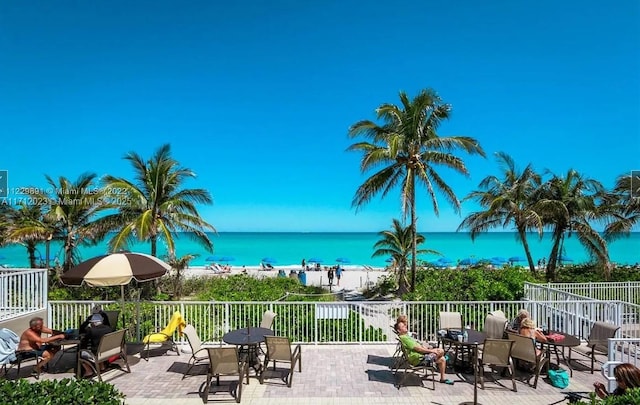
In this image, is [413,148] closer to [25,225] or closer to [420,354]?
[420,354]

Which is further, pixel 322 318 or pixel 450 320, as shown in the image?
pixel 322 318

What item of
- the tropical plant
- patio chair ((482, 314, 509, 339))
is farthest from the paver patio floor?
the tropical plant

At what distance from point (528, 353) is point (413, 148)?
1012 cm

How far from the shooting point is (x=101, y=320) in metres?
7.63

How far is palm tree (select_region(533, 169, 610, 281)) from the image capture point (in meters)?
19.4

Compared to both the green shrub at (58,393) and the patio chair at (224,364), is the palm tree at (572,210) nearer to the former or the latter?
the patio chair at (224,364)

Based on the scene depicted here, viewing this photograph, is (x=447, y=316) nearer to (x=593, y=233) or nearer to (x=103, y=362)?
(x=103, y=362)

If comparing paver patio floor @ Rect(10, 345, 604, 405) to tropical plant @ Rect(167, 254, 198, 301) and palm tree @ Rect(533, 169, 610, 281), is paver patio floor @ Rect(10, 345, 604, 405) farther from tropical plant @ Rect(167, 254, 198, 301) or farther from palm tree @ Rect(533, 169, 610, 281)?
palm tree @ Rect(533, 169, 610, 281)

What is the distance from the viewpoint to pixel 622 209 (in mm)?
20297

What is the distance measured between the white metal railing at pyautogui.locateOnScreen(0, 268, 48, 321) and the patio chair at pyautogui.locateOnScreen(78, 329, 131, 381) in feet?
9.38

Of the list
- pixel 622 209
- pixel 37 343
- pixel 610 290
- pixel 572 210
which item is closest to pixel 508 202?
pixel 572 210

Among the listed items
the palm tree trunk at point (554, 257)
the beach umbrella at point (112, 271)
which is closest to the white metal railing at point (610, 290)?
the palm tree trunk at point (554, 257)

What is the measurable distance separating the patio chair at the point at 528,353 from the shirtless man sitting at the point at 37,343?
Result: 841 centimetres

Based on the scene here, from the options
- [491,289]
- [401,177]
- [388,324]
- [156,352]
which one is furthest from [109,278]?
[401,177]
